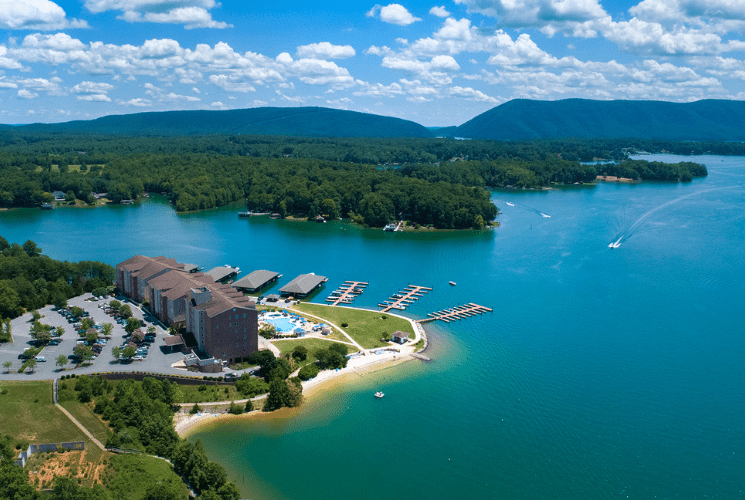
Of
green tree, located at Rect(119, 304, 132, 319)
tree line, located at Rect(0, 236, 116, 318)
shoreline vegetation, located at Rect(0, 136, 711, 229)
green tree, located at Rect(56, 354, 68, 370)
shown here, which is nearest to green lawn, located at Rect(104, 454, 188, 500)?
green tree, located at Rect(56, 354, 68, 370)

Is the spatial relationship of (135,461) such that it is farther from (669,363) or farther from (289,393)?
(669,363)

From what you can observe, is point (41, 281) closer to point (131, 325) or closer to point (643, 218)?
point (131, 325)

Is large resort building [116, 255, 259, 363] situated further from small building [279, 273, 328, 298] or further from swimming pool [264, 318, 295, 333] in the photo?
small building [279, 273, 328, 298]

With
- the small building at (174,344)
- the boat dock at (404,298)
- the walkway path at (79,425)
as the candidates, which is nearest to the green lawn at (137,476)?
the walkway path at (79,425)

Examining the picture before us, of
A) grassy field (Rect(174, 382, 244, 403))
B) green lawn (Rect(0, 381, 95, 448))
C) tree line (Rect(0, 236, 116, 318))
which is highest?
tree line (Rect(0, 236, 116, 318))

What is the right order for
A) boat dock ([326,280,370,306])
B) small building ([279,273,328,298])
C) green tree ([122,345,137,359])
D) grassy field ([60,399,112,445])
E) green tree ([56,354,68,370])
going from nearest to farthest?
1. grassy field ([60,399,112,445])
2. green tree ([56,354,68,370])
3. green tree ([122,345,137,359])
4. boat dock ([326,280,370,306])
5. small building ([279,273,328,298])

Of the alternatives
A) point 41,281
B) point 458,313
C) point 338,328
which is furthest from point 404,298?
point 41,281

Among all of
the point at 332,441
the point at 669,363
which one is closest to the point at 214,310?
the point at 332,441
